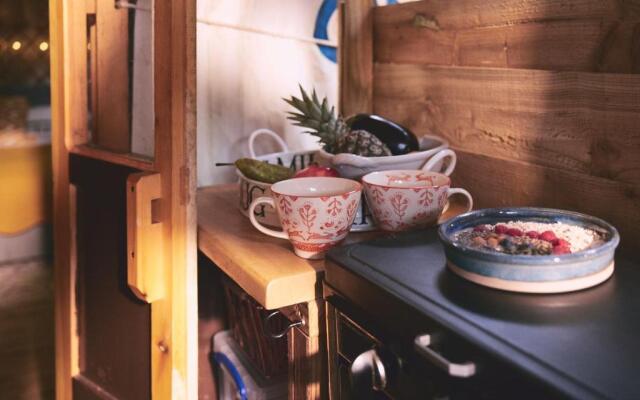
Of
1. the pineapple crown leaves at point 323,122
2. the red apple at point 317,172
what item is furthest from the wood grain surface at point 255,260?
the pineapple crown leaves at point 323,122

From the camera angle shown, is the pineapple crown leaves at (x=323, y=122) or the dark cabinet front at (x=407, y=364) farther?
the pineapple crown leaves at (x=323, y=122)

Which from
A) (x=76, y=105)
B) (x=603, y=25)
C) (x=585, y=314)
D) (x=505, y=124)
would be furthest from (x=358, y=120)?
(x=585, y=314)

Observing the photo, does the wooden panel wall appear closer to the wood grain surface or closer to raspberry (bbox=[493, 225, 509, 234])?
raspberry (bbox=[493, 225, 509, 234])

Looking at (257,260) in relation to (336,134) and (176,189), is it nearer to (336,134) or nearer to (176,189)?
(176,189)

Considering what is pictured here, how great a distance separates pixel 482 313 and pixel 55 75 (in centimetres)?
120

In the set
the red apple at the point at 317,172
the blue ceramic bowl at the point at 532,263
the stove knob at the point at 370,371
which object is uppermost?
the red apple at the point at 317,172

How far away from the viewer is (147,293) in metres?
1.21

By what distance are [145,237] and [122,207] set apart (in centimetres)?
18

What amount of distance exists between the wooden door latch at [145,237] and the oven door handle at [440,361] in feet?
2.28

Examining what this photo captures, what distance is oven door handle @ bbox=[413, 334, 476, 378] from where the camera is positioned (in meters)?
0.59

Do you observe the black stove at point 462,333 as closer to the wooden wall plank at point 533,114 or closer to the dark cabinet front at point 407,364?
the dark cabinet front at point 407,364

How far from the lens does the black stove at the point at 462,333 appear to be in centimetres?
55

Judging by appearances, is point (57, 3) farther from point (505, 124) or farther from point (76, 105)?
point (505, 124)

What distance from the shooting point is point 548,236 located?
771 mm
